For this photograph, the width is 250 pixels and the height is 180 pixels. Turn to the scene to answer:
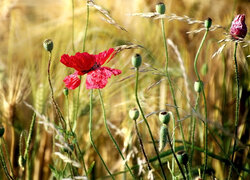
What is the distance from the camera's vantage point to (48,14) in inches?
58.1

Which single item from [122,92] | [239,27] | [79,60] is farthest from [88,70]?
[122,92]

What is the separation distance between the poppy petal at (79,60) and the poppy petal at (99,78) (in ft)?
0.05

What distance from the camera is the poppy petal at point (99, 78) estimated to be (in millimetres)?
601

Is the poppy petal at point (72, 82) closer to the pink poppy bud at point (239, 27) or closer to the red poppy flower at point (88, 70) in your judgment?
the red poppy flower at point (88, 70)

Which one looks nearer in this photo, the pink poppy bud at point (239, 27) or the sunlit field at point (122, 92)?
the pink poppy bud at point (239, 27)

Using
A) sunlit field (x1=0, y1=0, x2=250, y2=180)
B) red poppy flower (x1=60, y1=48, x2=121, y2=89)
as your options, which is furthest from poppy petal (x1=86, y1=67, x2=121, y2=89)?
sunlit field (x1=0, y1=0, x2=250, y2=180)

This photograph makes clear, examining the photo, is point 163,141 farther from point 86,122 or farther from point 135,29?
point 135,29

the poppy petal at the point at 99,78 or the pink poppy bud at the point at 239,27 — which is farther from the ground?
the pink poppy bud at the point at 239,27

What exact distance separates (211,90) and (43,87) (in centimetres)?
45

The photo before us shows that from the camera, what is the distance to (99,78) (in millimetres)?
613

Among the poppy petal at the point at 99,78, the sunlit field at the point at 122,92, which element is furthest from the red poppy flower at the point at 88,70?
the sunlit field at the point at 122,92

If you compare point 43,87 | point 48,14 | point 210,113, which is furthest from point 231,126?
point 48,14

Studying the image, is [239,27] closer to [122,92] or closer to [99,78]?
[99,78]

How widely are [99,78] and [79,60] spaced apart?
39 millimetres
